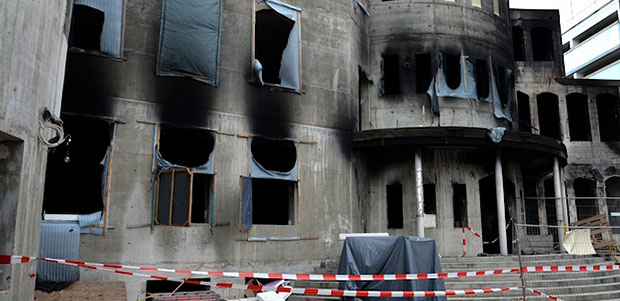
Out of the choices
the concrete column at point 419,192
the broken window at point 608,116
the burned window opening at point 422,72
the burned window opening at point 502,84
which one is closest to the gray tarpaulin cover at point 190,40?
the concrete column at point 419,192

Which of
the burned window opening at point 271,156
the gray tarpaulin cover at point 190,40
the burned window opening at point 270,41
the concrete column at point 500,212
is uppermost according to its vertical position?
the burned window opening at point 270,41

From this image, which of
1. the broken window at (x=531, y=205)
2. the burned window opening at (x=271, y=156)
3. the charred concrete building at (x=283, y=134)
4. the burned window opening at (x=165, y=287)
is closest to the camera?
the charred concrete building at (x=283, y=134)

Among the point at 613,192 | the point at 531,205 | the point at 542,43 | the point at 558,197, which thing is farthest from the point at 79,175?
the point at 613,192

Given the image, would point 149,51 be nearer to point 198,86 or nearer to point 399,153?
point 198,86

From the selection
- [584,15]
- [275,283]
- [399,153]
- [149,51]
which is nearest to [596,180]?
[399,153]

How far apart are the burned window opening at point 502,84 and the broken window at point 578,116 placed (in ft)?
25.5

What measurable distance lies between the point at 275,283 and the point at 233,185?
11.4 ft

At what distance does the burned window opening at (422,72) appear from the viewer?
72.0ft

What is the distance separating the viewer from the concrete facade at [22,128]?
744cm

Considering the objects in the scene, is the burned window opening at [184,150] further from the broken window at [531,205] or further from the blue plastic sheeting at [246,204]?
the broken window at [531,205]

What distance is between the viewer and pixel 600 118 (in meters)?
28.9

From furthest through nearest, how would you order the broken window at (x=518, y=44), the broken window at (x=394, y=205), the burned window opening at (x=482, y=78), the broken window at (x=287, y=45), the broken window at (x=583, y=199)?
the broken window at (x=518, y=44)
the broken window at (x=583, y=199)
the burned window opening at (x=482, y=78)
the broken window at (x=394, y=205)
the broken window at (x=287, y=45)

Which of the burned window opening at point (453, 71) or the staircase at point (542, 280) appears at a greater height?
the burned window opening at point (453, 71)

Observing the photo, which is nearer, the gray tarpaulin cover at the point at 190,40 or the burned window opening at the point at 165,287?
the burned window opening at the point at 165,287
